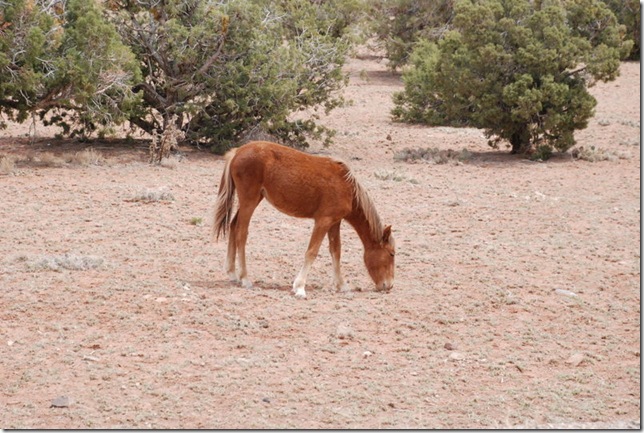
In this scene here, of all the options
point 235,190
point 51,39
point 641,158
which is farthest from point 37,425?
point 641,158

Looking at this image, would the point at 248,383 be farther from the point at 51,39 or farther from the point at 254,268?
the point at 51,39

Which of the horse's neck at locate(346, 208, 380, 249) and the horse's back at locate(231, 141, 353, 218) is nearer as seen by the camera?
the horse's back at locate(231, 141, 353, 218)

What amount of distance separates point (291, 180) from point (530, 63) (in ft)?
34.1

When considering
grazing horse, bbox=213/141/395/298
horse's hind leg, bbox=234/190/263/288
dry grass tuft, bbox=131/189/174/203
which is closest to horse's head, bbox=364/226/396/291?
grazing horse, bbox=213/141/395/298

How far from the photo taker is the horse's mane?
9398 millimetres

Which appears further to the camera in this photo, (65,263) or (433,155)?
(433,155)

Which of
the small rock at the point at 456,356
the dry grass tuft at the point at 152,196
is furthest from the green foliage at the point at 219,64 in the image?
the small rock at the point at 456,356

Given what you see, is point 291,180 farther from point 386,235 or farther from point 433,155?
point 433,155

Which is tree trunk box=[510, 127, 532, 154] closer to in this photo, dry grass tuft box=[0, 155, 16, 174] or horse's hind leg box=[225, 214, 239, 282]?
dry grass tuft box=[0, 155, 16, 174]

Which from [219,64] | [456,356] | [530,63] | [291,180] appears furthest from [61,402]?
[530,63]

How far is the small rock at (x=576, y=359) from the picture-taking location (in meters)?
7.99

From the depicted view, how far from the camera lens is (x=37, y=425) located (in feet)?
20.5

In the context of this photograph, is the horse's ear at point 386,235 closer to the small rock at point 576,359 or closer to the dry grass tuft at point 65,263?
the small rock at point 576,359

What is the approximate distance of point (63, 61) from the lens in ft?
48.0
